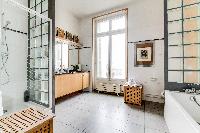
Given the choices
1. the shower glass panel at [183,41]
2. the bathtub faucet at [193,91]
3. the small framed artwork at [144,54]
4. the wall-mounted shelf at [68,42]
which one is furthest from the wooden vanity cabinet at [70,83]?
the bathtub faucet at [193,91]

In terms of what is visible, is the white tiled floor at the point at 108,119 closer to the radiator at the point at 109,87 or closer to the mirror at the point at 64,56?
the radiator at the point at 109,87

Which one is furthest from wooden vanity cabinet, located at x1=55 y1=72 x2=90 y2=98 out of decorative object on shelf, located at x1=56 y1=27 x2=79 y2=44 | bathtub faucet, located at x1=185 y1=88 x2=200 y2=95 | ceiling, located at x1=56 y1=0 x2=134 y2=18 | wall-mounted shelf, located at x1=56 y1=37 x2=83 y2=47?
bathtub faucet, located at x1=185 y1=88 x2=200 y2=95

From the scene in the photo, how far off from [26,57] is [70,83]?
1.50 m

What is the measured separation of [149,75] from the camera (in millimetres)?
4012

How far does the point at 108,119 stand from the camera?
263 centimetres

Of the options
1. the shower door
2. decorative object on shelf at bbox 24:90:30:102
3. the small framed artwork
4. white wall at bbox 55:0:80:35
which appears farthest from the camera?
white wall at bbox 55:0:80:35

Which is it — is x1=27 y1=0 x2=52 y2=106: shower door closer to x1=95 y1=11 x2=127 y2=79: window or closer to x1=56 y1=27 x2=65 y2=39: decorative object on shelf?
x1=56 y1=27 x2=65 y2=39: decorative object on shelf

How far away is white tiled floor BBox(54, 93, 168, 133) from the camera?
2.22 metres

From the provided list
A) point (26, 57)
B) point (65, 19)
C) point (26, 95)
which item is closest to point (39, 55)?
point (26, 57)

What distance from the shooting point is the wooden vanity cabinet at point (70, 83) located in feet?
12.0

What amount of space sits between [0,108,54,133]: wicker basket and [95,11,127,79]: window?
349 centimetres

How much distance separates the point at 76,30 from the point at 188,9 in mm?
3910

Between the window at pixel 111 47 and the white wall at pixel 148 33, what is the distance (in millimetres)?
326

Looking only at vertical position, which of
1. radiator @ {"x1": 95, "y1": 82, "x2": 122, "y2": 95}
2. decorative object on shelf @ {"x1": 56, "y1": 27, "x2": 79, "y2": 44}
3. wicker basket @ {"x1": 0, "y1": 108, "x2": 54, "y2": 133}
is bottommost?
radiator @ {"x1": 95, "y1": 82, "x2": 122, "y2": 95}
